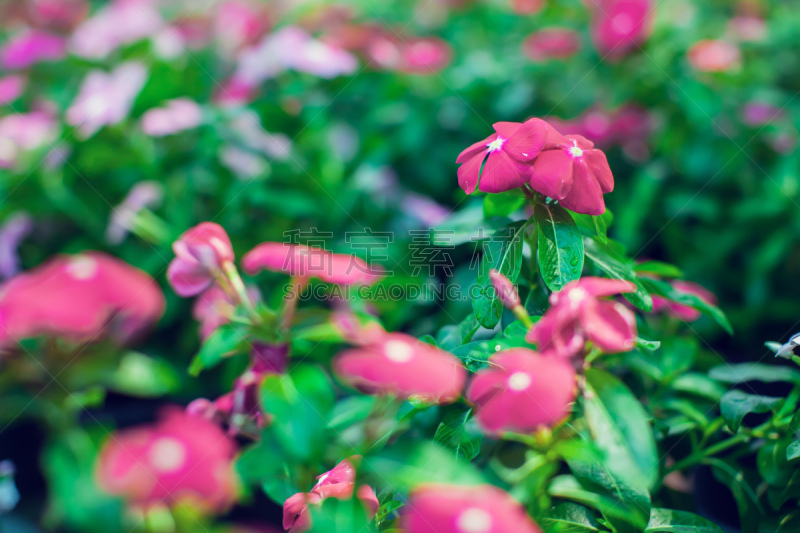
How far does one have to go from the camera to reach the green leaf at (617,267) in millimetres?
562

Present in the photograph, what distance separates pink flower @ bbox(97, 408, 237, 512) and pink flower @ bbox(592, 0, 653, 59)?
1439 mm

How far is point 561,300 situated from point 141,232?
1.01 metres

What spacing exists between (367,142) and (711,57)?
974 millimetres

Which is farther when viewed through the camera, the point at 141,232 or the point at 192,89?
the point at 192,89

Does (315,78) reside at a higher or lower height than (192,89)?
higher

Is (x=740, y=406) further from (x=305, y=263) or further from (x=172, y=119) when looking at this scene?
(x=172, y=119)

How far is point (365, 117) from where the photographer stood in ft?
5.08

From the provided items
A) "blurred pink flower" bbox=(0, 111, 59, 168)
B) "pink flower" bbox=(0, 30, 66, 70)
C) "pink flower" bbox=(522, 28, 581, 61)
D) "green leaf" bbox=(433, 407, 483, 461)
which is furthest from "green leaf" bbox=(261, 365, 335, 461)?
"pink flower" bbox=(0, 30, 66, 70)

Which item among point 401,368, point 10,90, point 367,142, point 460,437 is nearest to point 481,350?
point 460,437

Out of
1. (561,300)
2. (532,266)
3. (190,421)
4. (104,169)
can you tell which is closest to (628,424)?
(561,300)

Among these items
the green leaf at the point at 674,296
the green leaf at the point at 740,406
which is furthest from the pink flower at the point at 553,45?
the green leaf at the point at 740,406

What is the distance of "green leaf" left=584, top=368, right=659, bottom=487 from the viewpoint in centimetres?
43

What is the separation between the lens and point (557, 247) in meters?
→ 0.57

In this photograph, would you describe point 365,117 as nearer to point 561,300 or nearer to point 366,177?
point 366,177
